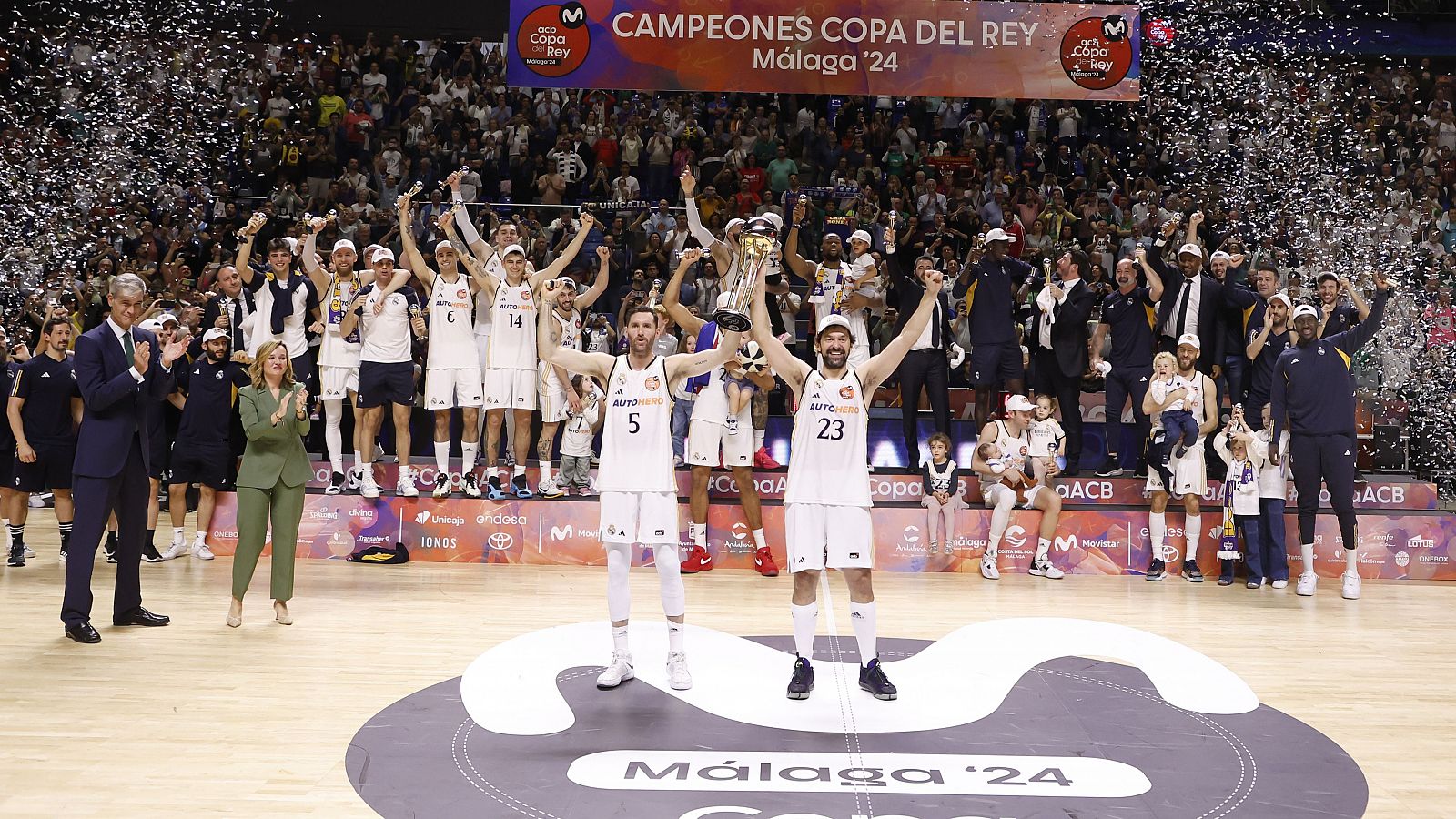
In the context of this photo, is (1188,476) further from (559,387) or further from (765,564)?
(559,387)

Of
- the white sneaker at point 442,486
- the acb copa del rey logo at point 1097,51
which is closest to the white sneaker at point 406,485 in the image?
the white sneaker at point 442,486

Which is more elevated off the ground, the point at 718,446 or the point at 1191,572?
the point at 718,446

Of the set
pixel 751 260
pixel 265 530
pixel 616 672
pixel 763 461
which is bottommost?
pixel 616 672

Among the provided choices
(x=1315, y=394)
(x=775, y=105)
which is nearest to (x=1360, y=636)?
(x=1315, y=394)

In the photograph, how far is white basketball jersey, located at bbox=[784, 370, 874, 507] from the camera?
6.52 metres

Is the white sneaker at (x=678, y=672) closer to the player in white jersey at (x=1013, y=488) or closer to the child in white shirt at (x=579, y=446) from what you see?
the child in white shirt at (x=579, y=446)

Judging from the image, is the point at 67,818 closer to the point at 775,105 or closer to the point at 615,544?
the point at 615,544

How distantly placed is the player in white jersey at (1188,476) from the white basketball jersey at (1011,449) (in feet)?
3.76

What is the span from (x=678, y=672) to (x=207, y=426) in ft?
19.6

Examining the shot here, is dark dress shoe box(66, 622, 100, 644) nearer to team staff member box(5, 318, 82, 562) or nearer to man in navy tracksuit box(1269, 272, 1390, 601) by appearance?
team staff member box(5, 318, 82, 562)

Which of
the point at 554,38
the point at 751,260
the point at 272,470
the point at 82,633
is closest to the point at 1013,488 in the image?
the point at 751,260

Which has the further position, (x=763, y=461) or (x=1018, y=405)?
(x=763, y=461)

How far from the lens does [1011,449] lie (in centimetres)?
1083

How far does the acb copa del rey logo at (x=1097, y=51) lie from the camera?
14656 mm
